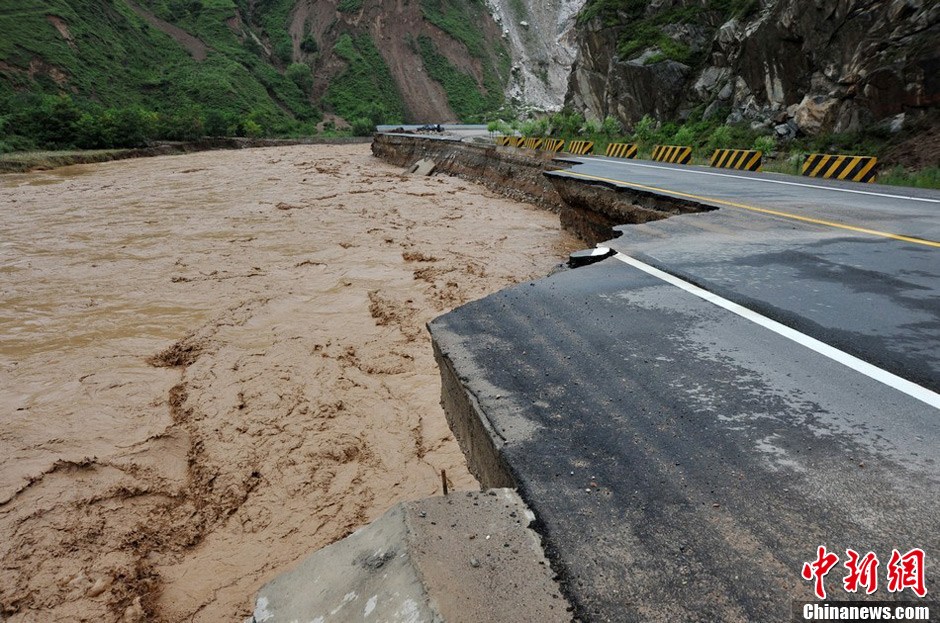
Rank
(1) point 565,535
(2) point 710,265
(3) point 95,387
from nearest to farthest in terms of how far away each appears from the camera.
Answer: (1) point 565,535
(2) point 710,265
(3) point 95,387

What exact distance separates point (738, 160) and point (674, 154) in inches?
134

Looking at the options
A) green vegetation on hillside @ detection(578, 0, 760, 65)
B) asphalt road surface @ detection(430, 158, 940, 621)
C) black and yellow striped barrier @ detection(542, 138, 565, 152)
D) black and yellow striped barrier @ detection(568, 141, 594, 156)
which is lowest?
asphalt road surface @ detection(430, 158, 940, 621)

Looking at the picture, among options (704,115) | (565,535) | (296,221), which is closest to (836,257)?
(565,535)

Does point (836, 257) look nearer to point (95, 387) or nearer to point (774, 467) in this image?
point (774, 467)

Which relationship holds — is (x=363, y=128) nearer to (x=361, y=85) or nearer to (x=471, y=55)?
(x=361, y=85)

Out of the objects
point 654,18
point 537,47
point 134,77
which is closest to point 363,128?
point 134,77

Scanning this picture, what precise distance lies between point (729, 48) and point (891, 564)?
83.3ft

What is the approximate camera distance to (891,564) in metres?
1.62

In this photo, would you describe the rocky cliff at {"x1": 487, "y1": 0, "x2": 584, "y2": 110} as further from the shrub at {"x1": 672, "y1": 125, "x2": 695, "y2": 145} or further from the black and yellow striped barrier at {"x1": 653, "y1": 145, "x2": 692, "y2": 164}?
the black and yellow striped barrier at {"x1": 653, "y1": 145, "x2": 692, "y2": 164}

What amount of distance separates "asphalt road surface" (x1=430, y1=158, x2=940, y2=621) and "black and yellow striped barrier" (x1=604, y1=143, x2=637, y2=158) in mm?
16270

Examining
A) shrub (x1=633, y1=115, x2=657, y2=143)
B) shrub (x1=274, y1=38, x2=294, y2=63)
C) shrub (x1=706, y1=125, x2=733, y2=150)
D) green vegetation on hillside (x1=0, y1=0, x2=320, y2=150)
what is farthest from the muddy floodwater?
shrub (x1=274, y1=38, x2=294, y2=63)

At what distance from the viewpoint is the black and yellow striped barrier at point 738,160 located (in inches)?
528

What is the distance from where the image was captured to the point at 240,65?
61.8 metres

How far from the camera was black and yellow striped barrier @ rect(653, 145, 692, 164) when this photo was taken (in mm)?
16594
